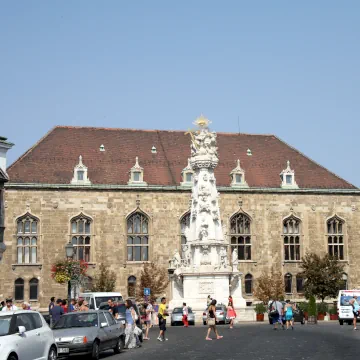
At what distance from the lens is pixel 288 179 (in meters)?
65.2

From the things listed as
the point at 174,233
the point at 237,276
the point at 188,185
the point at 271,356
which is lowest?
the point at 271,356

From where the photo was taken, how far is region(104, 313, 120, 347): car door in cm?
2355

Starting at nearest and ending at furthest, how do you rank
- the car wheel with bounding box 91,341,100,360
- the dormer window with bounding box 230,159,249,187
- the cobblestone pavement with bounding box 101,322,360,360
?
the cobblestone pavement with bounding box 101,322,360,360
the car wheel with bounding box 91,341,100,360
the dormer window with bounding box 230,159,249,187

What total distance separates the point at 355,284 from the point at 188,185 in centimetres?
1617

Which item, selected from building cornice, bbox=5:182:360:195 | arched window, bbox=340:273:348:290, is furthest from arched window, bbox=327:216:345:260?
building cornice, bbox=5:182:360:195

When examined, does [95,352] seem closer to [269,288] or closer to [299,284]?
[269,288]

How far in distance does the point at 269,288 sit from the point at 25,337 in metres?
44.1

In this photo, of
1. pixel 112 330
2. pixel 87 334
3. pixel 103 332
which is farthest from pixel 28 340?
pixel 112 330

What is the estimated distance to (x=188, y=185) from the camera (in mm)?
62844

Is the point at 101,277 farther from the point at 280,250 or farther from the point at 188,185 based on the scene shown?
the point at 280,250

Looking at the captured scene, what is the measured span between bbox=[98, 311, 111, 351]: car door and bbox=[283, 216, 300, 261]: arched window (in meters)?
42.1

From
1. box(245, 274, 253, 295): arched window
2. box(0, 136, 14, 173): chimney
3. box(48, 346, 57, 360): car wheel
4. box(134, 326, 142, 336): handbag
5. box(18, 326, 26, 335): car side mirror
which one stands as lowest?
box(48, 346, 57, 360): car wheel

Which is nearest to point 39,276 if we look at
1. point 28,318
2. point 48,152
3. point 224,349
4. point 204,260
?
point 48,152

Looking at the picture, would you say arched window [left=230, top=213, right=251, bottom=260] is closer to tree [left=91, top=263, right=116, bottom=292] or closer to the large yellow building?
the large yellow building
